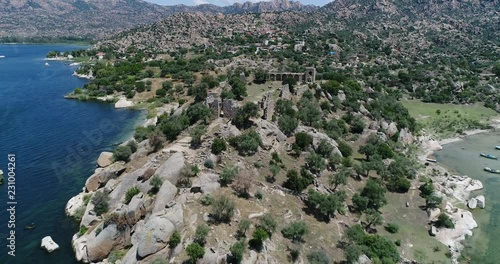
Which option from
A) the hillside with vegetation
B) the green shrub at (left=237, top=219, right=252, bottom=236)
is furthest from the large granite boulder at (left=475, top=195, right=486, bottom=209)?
the green shrub at (left=237, top=219, right=252, bottom=236)

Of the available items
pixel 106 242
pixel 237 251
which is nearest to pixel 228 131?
pixel 106 242

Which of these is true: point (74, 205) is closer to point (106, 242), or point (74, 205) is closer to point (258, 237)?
point (106, 242)

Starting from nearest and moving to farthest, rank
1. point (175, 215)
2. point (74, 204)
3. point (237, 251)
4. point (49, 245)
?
1. point (237, 251)
2. point (175, 215)
3. point (49, 245)
4. point (74, 204)

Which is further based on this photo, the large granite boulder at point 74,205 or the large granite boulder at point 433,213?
the large granite boulder at point 433,213

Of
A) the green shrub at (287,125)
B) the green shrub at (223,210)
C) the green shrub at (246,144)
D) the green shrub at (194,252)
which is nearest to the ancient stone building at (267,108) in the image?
the green shrub at (287,125)

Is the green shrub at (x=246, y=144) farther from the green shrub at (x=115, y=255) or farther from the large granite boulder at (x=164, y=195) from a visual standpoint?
the green shrub at (x=115, y=255)

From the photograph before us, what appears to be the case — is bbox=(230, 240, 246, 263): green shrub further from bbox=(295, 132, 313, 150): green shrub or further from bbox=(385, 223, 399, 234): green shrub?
bbox=(295, 132, 313, 150): green shrub
